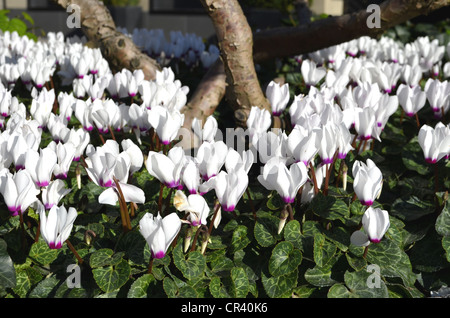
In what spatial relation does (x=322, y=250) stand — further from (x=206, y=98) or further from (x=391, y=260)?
(x=206, y=98)

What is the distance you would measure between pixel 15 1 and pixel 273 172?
1276 cm

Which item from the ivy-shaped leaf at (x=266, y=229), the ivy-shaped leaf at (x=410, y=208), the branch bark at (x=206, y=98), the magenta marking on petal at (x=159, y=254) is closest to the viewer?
the magenta marking on petal at (x=159, y=254)

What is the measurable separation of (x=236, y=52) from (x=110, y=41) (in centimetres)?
138

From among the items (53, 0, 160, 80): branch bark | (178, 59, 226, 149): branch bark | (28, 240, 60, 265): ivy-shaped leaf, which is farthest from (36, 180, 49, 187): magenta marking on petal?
(53, 0, 160, 80): branch bark

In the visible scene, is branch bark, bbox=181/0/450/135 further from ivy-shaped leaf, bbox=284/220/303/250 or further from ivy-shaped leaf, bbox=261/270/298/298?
ivy-shaped leaf, bbox=261/270/298/298

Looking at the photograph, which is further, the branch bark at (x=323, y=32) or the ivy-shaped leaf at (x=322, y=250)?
the branch bark at (x=323, y=32)

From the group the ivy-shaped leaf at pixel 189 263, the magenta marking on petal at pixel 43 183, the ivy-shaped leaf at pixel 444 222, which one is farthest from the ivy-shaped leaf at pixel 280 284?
the magenta marking on petal at pixel 43 183

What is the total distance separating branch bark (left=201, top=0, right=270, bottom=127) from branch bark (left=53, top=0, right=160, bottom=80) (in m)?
0.94

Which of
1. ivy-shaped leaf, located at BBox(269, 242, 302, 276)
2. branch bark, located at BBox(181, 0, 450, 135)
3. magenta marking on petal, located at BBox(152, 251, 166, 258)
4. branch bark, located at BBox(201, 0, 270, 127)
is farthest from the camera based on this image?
branch bark, located at BBox(181, 0, 450, 135)

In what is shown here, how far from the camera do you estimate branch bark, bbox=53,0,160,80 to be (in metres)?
4.17

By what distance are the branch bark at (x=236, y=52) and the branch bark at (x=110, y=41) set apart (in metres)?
0.94

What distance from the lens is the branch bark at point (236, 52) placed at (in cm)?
326

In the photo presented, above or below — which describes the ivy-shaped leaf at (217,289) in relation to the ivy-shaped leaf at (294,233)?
below

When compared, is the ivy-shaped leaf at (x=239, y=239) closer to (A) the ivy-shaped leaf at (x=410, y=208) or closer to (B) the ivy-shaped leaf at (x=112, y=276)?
(B) the ivy-shaped leaf at (x=112, y=276)
